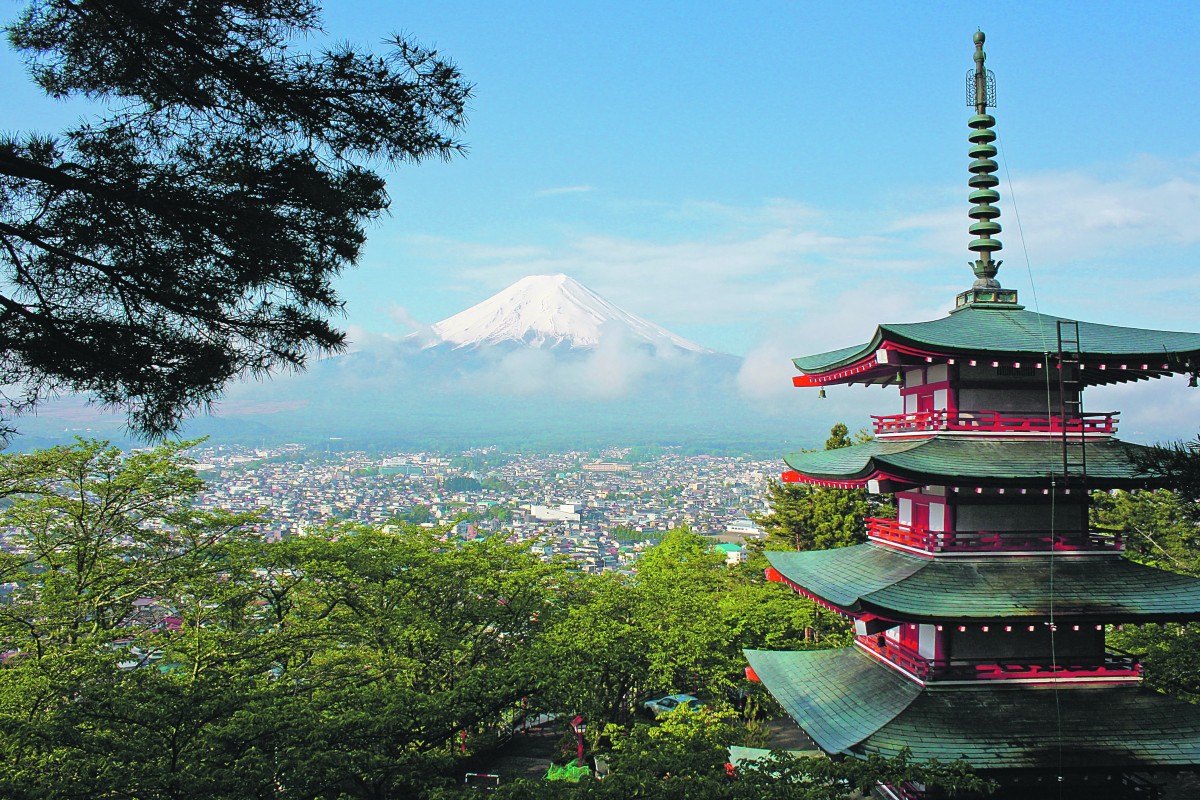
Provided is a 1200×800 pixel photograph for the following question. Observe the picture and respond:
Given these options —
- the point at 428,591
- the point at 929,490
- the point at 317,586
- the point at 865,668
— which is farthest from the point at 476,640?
the point at 929,490

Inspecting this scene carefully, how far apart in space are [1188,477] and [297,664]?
44.2 feet

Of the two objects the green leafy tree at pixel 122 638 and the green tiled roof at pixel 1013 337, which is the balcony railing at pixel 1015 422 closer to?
the green tiled roof at pixel 1013 337

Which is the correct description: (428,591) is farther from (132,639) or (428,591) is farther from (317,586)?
(132,639)

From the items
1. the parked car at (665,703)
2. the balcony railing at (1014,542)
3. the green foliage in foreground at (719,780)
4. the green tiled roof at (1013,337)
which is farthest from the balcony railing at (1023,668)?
the parked car at (665,703)

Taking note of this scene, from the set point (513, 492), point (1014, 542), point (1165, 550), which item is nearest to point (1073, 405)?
point (1014, 542)

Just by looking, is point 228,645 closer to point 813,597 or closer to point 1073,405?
point 813,597

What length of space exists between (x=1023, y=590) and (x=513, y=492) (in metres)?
106

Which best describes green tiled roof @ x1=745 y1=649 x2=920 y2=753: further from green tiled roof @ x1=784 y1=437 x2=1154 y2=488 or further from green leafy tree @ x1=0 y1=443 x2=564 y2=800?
green leafy tree @ x1=0 y1=443 x2=564 y2=800

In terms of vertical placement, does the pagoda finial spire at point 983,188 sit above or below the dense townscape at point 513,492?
Result: above

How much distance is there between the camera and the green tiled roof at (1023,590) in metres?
8.43

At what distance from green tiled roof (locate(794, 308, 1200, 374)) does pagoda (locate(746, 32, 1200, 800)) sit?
0.04 m

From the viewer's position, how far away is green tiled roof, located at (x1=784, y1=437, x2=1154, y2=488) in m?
8.77

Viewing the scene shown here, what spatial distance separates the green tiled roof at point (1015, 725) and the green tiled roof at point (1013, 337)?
4.22m

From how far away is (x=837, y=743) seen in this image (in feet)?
28.0
